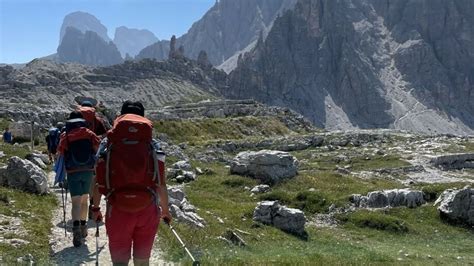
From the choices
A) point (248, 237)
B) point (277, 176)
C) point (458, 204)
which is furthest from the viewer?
point (277, 176)

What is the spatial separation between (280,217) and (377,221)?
6851 mm

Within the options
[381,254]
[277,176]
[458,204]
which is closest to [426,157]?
[277,176]

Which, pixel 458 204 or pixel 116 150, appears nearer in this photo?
pixel 116 150

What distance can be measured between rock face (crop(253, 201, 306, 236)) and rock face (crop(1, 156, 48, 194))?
9858 mm

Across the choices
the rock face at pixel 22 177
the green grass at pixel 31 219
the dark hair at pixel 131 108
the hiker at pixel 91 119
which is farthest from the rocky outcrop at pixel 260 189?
the dark hair at pixel 131 108

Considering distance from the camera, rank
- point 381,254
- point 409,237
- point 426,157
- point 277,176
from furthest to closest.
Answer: point 426,157
point 277,176
point 409,237
point 381,254

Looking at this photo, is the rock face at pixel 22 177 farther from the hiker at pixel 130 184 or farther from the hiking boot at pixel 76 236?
the hiker at pixel 130 184

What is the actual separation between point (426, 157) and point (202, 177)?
53791 mm

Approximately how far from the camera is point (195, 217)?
70.4 ft

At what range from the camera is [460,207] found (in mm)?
29672

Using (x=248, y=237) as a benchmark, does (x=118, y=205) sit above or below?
above

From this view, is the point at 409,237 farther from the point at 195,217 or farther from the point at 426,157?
the point at 426,157

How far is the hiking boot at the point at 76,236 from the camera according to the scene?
582 inches

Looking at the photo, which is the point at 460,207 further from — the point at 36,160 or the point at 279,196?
the point at 36,160
